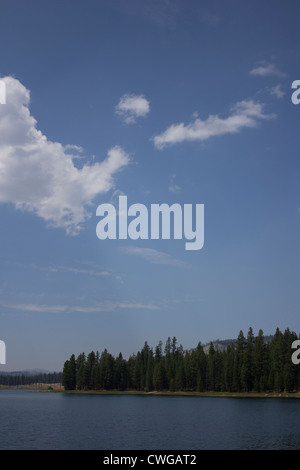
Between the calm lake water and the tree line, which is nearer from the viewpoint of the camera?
the calm lake water

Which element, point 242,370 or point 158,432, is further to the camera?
point 242,370

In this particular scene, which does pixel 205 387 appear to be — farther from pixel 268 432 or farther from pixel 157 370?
pixel 268 432

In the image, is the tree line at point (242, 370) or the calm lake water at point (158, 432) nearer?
the calm lake water at point (158, 432)

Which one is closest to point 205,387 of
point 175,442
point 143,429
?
point 143,429

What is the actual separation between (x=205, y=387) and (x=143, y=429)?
123 meters

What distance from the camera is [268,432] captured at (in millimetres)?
61500

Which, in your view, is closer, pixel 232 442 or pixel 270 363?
pixel 232 442

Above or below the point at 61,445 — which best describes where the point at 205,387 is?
below
